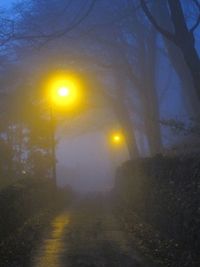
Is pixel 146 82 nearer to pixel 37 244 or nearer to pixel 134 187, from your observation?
pixel 134 187

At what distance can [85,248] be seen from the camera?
46.4 ft

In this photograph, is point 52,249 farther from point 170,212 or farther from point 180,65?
point 180,65

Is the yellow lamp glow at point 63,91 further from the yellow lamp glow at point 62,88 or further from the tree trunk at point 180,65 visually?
the tree trunk at point 180,65

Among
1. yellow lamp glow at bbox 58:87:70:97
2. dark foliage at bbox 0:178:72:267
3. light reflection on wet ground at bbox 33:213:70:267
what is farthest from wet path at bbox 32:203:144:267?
yellow lamp glow at bbox 58:87:70:97

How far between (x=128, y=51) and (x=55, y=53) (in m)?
5.04

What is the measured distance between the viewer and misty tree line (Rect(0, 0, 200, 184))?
26422 mm

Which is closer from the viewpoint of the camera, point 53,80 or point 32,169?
point 53,80

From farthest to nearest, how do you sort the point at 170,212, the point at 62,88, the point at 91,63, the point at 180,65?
the point at 91,63 → the point at 62,88 → the point at 180,65 → the point at 170,212

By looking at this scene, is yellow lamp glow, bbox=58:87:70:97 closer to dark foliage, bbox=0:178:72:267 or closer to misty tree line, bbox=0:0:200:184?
misty tree line, bbox=0:0:200:184

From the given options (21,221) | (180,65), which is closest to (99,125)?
(180,65)

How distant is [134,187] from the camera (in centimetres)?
2434

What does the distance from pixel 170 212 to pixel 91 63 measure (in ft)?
69.0

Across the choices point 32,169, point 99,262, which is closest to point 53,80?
point 32,169

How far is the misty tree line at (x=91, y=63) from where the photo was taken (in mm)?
26422
